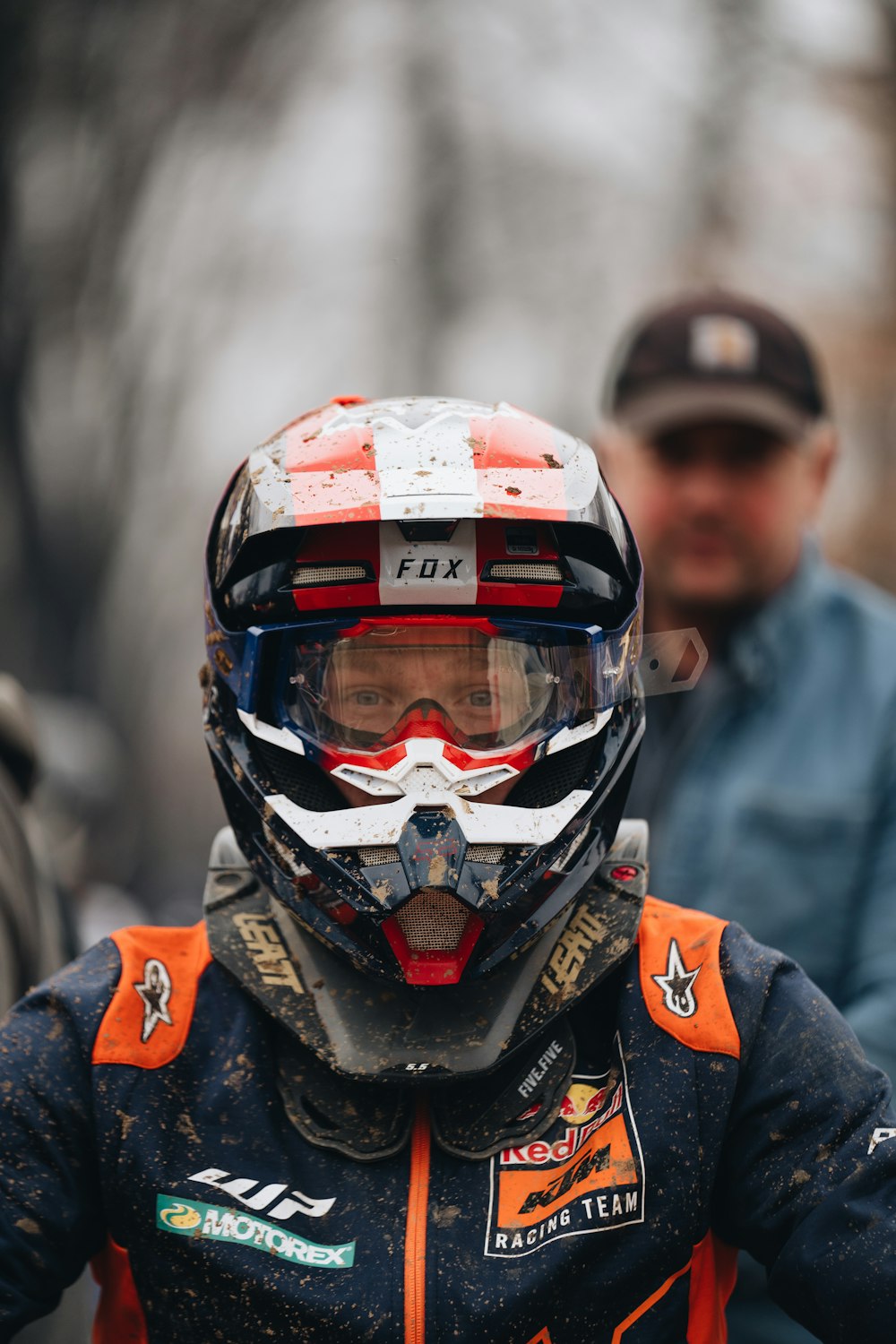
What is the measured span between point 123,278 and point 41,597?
8.87 feet

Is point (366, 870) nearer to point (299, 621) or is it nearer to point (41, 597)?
point (299, 621)

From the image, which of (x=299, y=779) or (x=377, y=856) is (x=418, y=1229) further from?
(x=299, y=779)

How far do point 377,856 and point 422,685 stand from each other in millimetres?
290

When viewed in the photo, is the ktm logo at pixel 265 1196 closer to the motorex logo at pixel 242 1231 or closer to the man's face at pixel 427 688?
the motorex logo at pixel 242 1231

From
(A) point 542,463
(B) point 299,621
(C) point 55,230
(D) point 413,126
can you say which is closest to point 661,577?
(A) point 542,463

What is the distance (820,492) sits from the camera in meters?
4.14

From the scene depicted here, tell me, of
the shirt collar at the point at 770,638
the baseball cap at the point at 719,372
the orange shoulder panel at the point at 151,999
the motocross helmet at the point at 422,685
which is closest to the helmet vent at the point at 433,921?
the motocross helmet at the point at 422,685

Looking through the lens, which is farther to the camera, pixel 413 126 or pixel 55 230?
pixel 413 126

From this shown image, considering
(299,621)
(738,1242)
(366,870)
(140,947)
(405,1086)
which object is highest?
(299,621)

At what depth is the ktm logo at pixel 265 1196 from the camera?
2.01 m

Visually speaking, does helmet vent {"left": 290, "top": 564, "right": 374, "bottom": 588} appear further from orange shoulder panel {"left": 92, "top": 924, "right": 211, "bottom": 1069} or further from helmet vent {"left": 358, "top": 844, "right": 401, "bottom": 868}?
orange shoulder panel {"left": 92, "top": 924, "right": 211, "bottom": 1069}

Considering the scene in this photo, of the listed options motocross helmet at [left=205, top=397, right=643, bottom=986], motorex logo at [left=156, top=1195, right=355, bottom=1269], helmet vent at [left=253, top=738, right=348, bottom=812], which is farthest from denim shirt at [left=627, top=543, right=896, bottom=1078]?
motorex logo at [left=156, top=1195, right=355, bottom=1269]

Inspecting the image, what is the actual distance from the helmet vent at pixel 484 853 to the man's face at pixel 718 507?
5.91 feet

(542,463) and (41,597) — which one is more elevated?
(542,463)
